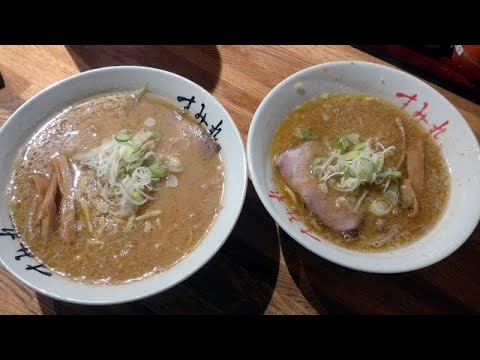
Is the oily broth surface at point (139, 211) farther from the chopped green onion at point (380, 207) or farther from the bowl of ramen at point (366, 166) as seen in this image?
the chopped green onion at point (380, 207)

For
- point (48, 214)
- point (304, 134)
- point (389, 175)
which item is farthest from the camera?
point (304, 134)

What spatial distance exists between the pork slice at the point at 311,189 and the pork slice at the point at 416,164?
29 cm

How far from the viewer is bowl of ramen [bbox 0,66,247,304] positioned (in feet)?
5.00

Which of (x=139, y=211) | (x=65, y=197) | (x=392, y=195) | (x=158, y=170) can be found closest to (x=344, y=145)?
(x=392, y=195)

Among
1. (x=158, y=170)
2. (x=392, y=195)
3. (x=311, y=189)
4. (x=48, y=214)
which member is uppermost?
(x=392, y=195)

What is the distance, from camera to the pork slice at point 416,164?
1.75m

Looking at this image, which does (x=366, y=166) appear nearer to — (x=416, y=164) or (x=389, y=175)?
(x=389, y=175)

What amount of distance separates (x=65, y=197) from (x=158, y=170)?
0.36 m

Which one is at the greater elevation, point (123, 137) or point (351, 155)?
point (351, 155)

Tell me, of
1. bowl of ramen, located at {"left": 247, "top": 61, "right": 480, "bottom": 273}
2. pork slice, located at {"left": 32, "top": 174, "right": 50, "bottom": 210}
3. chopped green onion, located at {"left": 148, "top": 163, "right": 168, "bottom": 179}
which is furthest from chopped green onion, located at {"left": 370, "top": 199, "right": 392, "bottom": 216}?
pork slice, located at {"left": 32, "top": 174, "right": 50, "bottom": 210}

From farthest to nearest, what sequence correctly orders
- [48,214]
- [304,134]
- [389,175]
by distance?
[304,134] < [389,175] < [48,214]

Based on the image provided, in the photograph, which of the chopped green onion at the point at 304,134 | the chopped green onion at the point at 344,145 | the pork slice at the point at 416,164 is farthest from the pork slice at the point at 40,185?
the pork slice at the point at 416,164

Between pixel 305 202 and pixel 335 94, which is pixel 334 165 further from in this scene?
pixel 335 94

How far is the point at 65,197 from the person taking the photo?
1664 mm
